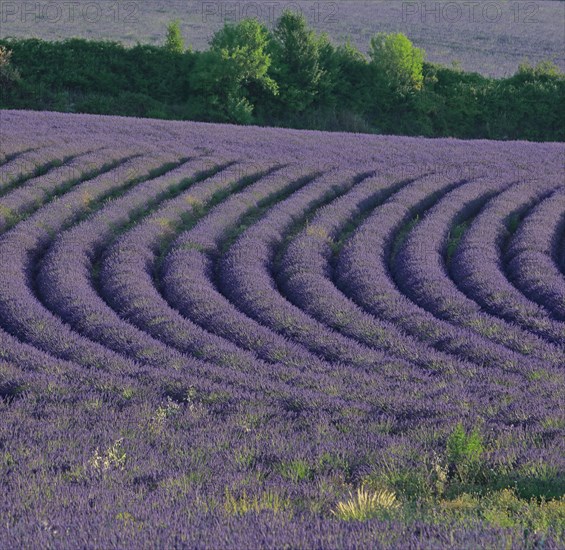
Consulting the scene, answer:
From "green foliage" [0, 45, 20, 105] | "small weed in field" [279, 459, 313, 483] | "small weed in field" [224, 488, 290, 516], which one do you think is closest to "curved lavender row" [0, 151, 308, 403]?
"small weed in field" [279, 459, 313, 483]

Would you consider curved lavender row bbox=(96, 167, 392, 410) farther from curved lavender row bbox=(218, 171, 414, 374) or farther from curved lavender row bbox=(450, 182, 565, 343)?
curved lavender row bbox=(450, 182, 565, 343)

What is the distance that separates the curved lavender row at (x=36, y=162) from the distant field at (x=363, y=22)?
3499 centimetres

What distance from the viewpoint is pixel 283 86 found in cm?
4209

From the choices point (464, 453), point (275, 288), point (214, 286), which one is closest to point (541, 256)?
point (275, 288)

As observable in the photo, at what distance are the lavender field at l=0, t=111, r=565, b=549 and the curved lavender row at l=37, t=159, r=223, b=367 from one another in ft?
0.17

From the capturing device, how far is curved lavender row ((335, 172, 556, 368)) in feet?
33.8

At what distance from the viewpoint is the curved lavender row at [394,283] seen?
10289 mm

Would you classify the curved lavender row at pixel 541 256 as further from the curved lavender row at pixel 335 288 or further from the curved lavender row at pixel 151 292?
the curved lavender row at pixel 151 292

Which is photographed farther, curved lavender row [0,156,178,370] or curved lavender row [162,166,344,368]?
curved lavender row [162,166,344,368]

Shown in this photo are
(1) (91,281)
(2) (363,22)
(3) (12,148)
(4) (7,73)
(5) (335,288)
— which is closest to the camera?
(5) (335,288)

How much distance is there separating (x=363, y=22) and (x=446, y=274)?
60.8 meters

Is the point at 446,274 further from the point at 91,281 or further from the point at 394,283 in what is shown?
the point at 91,281

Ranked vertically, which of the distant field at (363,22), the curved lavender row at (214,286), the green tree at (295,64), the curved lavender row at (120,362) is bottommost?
the curved lavender row at (120,362)

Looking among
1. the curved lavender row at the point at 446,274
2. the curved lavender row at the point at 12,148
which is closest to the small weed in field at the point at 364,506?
the curved lavender row at the point at 446,274
